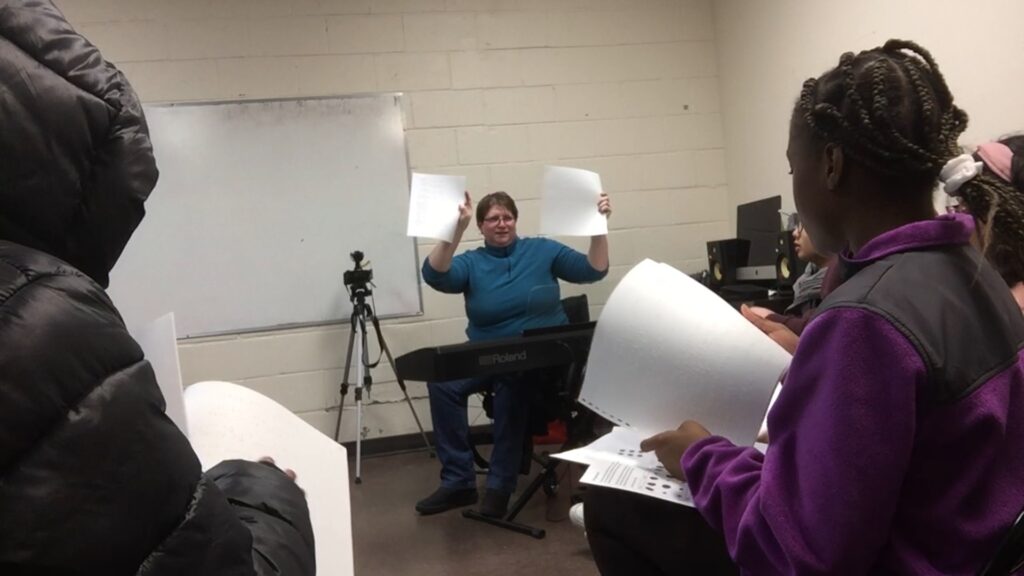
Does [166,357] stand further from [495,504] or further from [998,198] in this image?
[495,504]

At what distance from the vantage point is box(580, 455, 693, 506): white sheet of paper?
113 centimetres

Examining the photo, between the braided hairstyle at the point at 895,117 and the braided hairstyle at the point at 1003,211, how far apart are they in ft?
0.21

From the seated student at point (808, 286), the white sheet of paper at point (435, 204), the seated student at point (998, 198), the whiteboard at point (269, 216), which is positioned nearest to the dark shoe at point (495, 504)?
the white sheet of paper at point (435, 204)

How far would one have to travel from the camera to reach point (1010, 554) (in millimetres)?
755

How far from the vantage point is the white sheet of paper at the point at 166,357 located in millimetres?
1053

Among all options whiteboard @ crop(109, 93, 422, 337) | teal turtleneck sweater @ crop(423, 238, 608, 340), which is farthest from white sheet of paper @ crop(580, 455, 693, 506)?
whiteboard @ crop(109, 93, 422, 337)

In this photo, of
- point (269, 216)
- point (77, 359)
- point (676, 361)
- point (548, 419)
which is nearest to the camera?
point (77, 359)

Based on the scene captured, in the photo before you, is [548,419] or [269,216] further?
[269,216]

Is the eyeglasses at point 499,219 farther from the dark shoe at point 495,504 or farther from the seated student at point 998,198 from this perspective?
the seated student at point 998,198

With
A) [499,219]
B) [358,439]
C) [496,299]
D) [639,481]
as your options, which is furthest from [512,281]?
[639,481]

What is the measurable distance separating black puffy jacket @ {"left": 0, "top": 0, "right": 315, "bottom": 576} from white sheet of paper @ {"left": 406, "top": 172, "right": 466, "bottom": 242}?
2254mm

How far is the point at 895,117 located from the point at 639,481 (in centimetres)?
64

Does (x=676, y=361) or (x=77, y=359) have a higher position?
(x=77, y=359)

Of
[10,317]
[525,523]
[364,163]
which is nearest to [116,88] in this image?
[10,317]
